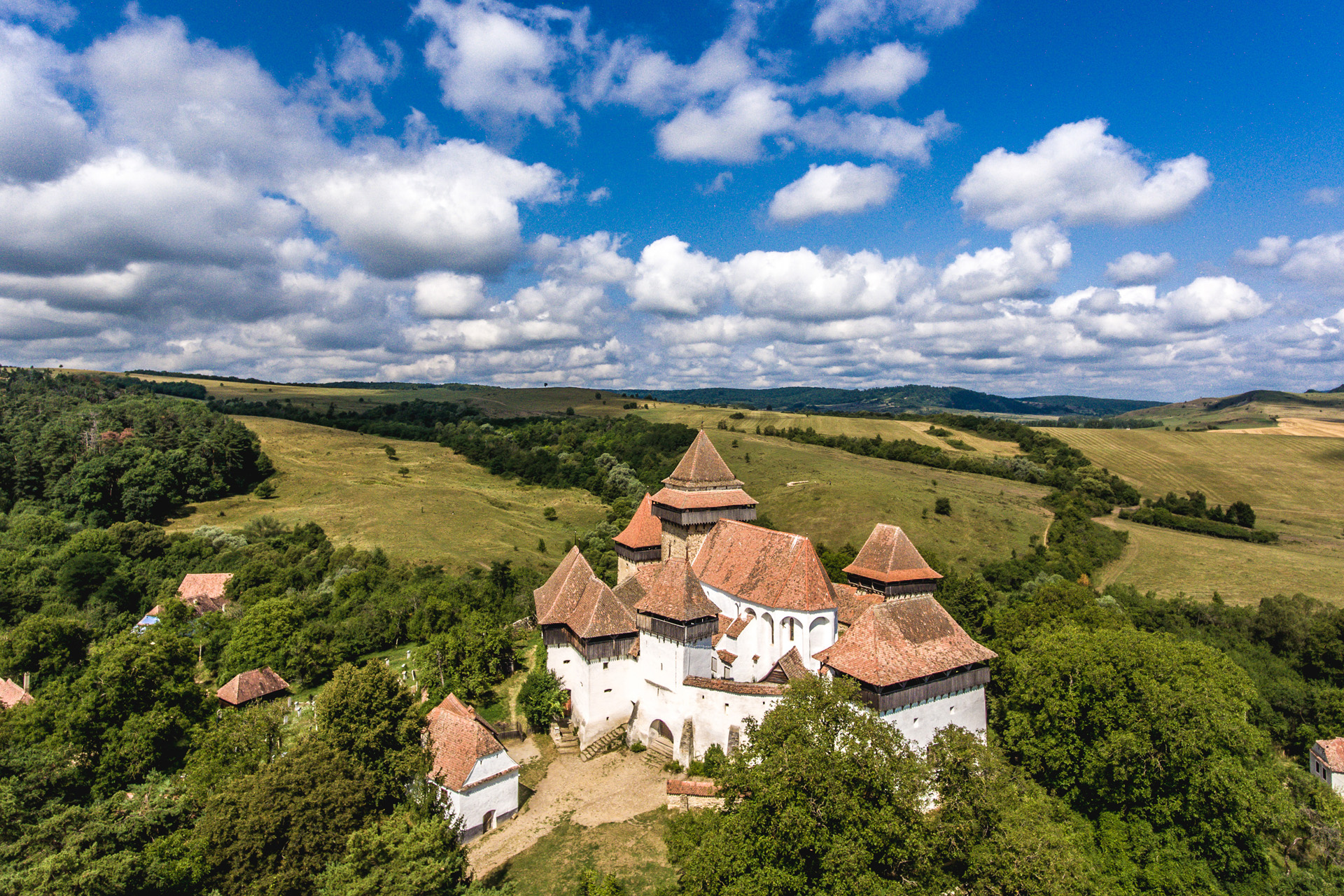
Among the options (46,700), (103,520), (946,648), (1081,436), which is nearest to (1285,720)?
(946,648)

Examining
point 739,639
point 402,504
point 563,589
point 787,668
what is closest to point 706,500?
point 739,639

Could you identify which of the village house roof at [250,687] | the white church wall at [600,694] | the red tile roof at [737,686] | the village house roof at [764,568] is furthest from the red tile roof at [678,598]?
the village house roof at [250,687]

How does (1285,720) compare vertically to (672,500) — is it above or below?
below

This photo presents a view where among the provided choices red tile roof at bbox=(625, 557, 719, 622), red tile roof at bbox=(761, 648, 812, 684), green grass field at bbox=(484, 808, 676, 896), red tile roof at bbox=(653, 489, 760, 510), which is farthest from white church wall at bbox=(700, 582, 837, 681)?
green grass field at bbox=(484, 808, 676, 896)

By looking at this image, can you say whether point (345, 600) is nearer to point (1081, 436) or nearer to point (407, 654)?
point (407, 654)

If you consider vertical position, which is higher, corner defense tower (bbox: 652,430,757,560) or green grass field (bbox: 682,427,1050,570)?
corner defense tower (bbox: 652,430,757,560)

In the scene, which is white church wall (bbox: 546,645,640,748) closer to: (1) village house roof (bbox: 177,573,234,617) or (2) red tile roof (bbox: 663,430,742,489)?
(2) red tile roof (bbox: 663,430,742,489)
